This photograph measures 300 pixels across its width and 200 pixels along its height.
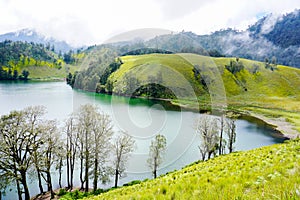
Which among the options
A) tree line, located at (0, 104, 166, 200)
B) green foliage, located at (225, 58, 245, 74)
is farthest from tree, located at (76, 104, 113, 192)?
green foliage, located at (225, 58, 245, 74)

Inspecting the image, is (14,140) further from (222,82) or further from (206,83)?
(222,82)

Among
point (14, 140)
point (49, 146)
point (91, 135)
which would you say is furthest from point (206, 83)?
point (14, 140)

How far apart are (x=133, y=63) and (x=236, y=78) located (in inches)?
2835

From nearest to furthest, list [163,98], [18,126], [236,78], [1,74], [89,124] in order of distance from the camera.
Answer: [18,126]
[89,124]
[163,98]
[236,78]
[1,74]


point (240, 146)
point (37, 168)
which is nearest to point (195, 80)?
point (240, 146)

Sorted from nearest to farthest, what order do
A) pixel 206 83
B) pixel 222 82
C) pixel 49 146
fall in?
pixel 49 146 → pixel 206 83 → pixel 222 82

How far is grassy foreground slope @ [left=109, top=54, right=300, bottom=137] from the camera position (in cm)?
11219

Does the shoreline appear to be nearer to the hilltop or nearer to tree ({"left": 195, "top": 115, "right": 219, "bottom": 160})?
the hilltop

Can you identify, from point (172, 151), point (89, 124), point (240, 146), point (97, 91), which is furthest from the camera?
point (97, 91)

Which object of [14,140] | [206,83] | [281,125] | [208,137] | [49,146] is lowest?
[281,125]

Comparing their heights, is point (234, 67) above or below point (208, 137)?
above

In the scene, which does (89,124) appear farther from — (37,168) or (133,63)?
(133,63)

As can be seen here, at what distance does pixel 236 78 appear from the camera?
5940 inches

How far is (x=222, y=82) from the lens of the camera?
146 metres
